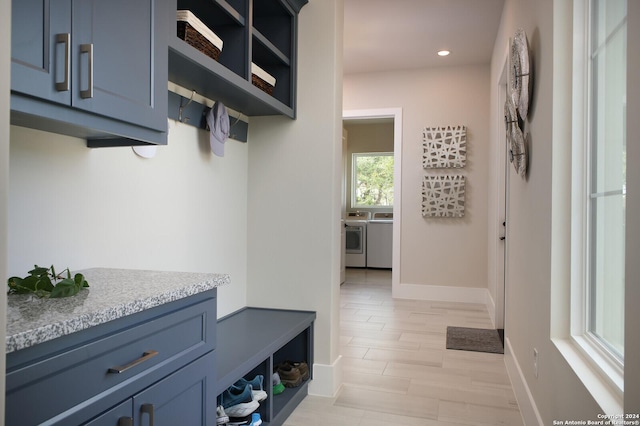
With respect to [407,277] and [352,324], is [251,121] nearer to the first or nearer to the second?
[352,324]

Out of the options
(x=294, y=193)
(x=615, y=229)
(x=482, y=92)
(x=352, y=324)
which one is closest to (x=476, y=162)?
(x=482, y=92)

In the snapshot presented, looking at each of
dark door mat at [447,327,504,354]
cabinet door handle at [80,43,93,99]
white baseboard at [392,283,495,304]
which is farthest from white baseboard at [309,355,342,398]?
white baseboard at [392,283,495,304]

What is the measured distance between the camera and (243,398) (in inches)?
82.7

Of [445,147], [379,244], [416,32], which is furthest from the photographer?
[379,244]

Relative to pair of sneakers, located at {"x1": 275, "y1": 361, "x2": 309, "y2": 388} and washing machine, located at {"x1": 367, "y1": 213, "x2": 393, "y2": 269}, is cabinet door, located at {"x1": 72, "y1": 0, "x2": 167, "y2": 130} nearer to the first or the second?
pair of sneakers, located at {"x1": 275, "y1": 361, "x2": 309, "y2": 388}

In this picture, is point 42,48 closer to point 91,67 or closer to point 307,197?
point 91,67

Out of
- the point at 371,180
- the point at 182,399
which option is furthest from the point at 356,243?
the point at 182,399

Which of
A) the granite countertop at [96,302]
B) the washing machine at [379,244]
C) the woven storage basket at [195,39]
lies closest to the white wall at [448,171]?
the washing machine at [379,244]

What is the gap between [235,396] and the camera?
6.96 ft

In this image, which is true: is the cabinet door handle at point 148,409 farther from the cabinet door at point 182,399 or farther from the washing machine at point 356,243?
the washing machine at point 356,243

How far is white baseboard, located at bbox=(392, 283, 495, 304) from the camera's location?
551cm

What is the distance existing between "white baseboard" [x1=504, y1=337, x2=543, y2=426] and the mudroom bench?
1.14 m

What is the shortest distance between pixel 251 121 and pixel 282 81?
30cm

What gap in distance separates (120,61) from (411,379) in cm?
251
